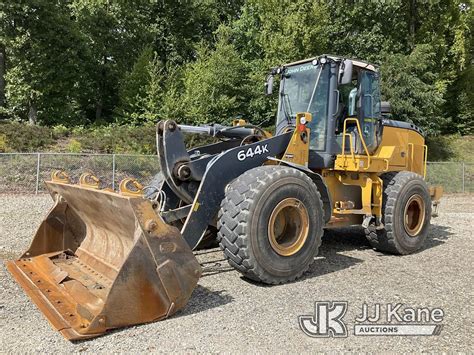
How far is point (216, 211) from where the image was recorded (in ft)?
17.1

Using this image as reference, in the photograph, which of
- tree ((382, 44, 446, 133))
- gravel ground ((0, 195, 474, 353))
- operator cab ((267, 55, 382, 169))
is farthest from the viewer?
tree ((382, 44, 446, 133))

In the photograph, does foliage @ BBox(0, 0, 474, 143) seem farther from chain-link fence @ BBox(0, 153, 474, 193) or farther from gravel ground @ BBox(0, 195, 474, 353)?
gravel ground @ BBox(0, 195, 474, 353)

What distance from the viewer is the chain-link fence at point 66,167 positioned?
14.6m

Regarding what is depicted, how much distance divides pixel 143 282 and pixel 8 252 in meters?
3.76

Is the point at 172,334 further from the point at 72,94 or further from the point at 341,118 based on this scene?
the point at 72,94

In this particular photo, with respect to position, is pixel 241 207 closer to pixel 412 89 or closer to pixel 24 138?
pixel 24 138

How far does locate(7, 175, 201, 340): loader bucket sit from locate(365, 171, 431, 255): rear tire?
3884 millimetres

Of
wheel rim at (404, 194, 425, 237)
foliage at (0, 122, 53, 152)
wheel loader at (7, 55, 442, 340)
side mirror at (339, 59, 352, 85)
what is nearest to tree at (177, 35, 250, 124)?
foliage at (0, 122, 53, 152)

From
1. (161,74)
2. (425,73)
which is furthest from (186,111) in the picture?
(425,73)

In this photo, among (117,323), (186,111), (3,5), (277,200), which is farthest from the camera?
(186,111)

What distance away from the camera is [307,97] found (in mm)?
6898

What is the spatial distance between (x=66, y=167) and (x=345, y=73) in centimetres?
1172

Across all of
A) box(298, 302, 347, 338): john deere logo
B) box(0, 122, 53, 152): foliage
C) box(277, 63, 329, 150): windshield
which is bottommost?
box(298, 302, 347, 338): john deere logo

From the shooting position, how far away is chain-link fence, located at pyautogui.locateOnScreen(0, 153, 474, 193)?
574 inches
